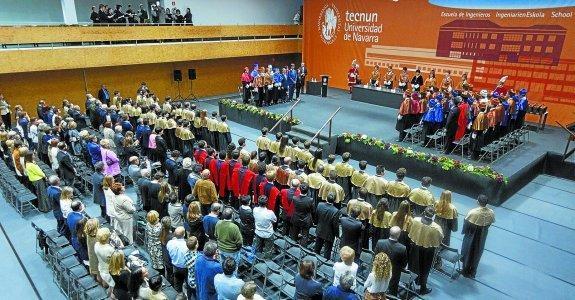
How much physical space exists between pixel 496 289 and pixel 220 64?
18.3 m

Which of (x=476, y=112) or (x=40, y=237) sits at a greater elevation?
(x=476, y=112)

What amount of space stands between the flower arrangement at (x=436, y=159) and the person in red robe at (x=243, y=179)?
16.4ft

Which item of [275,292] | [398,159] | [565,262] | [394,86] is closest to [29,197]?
[275,292]

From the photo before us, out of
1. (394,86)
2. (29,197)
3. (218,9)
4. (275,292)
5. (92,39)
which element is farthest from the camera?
(218,9)

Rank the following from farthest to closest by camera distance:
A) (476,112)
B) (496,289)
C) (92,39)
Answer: (92,39)
(476,112)
(496,289)

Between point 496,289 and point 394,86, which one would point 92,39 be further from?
point 496,289

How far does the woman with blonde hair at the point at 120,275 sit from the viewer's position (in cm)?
476

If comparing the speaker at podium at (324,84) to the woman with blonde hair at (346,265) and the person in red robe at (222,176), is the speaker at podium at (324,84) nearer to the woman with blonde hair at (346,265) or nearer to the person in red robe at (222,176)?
the person in red robe at (222,176)

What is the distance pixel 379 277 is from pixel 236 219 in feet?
12.1

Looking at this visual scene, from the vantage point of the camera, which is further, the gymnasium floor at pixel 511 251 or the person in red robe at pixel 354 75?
the person in red robe at pixel 354 75

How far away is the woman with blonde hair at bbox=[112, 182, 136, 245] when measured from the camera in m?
6.62

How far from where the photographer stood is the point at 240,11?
21.7 meters

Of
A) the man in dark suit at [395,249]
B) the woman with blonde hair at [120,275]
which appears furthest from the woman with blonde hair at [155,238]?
the man in dark suit at [395,249]

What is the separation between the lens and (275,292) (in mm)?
6031
